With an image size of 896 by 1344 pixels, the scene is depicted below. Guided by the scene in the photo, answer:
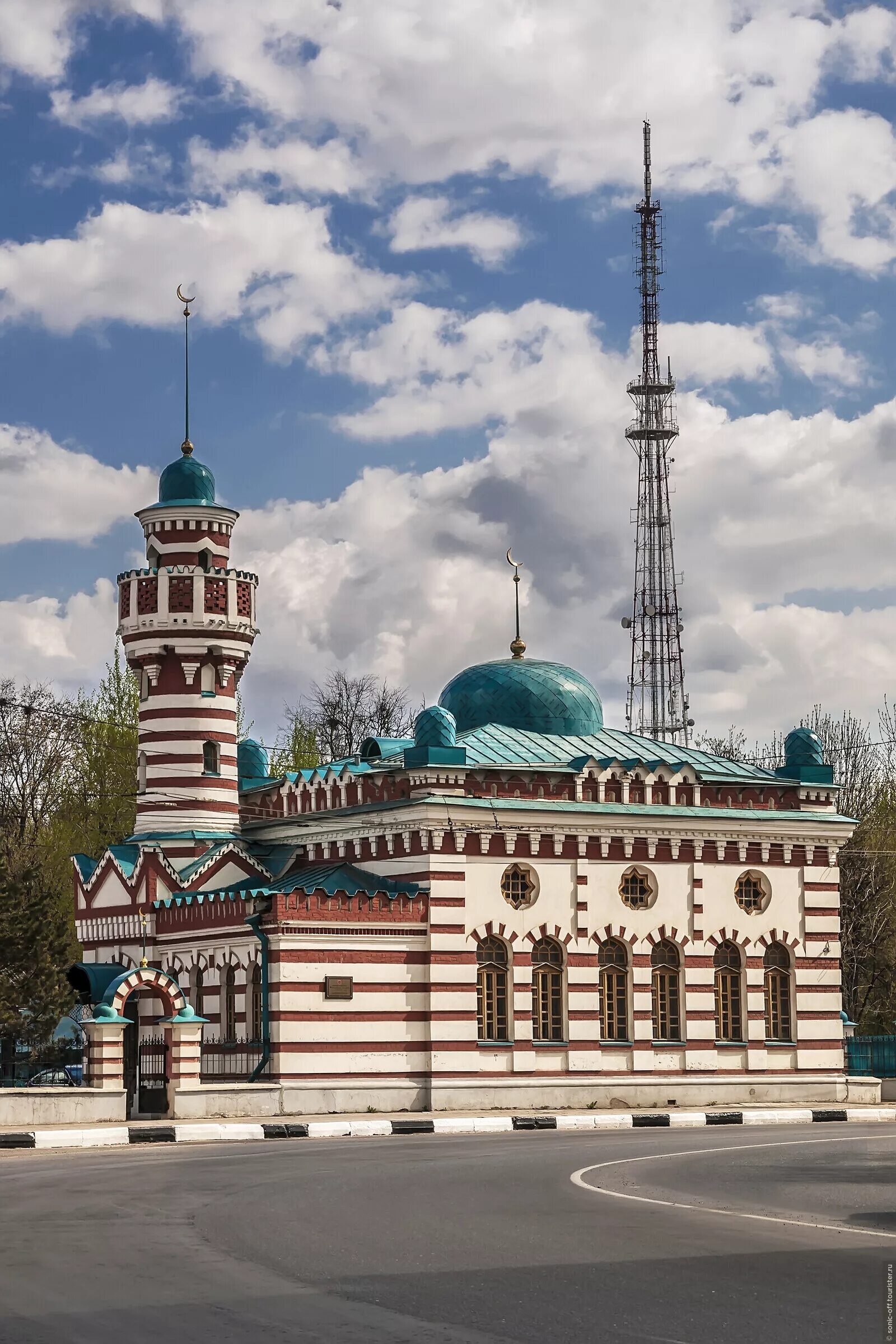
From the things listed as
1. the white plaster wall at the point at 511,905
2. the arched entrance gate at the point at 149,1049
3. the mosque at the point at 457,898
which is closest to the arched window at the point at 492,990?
the mosque at the point at 457,898

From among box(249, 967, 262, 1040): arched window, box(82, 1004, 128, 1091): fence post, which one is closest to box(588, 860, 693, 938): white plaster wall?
box(249, 967, 262, 1040): arched window

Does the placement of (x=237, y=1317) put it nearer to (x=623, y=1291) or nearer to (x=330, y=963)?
(x=623, y=1291)

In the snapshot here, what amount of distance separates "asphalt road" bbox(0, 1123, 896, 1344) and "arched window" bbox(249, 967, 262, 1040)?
12.1 m

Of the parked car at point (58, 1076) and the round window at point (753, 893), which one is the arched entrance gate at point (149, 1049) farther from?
the round window at point (753, 893)

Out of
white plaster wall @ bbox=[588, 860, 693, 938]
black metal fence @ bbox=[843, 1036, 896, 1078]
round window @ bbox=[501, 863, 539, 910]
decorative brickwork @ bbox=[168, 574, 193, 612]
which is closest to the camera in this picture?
round window @ bbox=[501, 863, 539, 910]

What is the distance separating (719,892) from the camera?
4209 centimetres

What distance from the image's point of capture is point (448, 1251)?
14.8 metres

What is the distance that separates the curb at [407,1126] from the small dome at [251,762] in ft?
43.2

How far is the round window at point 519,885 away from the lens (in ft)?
130

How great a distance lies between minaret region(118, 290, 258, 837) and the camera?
41812 millimetres

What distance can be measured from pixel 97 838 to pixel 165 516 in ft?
57.8

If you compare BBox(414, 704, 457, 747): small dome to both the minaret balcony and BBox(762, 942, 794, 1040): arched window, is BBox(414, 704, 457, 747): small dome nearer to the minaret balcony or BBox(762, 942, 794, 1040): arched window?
the minaret balcony

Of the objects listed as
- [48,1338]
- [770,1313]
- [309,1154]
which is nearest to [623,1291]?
[770,1313]

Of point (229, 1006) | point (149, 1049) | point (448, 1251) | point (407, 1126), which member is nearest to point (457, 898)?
point (229, 1006)
